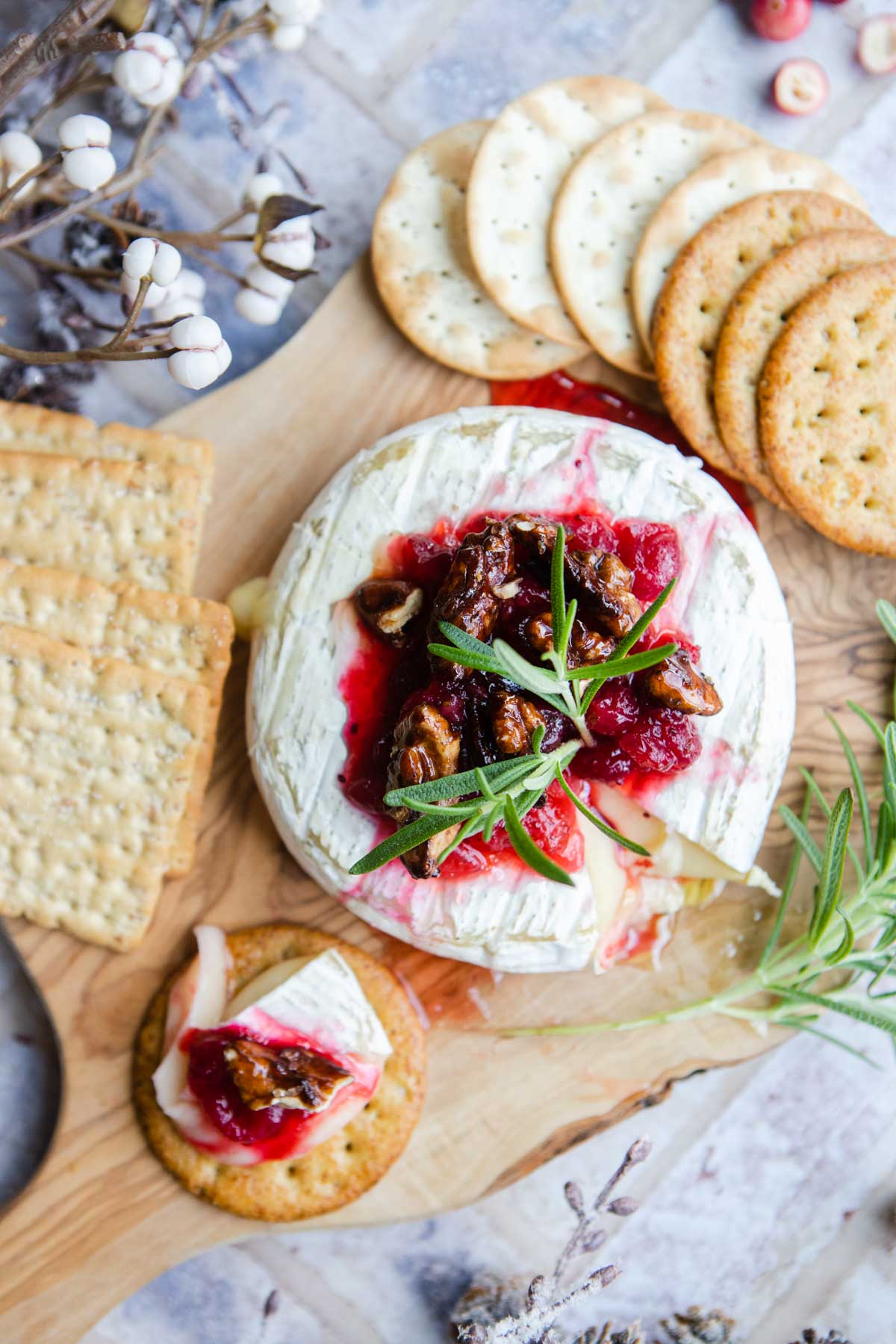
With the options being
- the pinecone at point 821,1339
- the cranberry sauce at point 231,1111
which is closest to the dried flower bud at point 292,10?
the cranberry sauce at point 231,1111

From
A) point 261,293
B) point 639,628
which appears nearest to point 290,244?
point 261,293

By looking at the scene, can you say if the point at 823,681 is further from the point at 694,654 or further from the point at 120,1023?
the point at 120,1023

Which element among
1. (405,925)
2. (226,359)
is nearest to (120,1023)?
(405,925)

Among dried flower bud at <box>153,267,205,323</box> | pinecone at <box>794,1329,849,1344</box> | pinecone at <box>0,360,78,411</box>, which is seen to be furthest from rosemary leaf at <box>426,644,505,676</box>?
pinecone at <box>794,1329,849,1344</box>

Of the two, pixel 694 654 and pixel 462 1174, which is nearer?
pixel 694 654

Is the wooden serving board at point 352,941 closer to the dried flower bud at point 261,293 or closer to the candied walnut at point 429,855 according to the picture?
the dried flower bud at point 261,293

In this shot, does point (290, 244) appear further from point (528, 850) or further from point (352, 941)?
point (352, 941)
